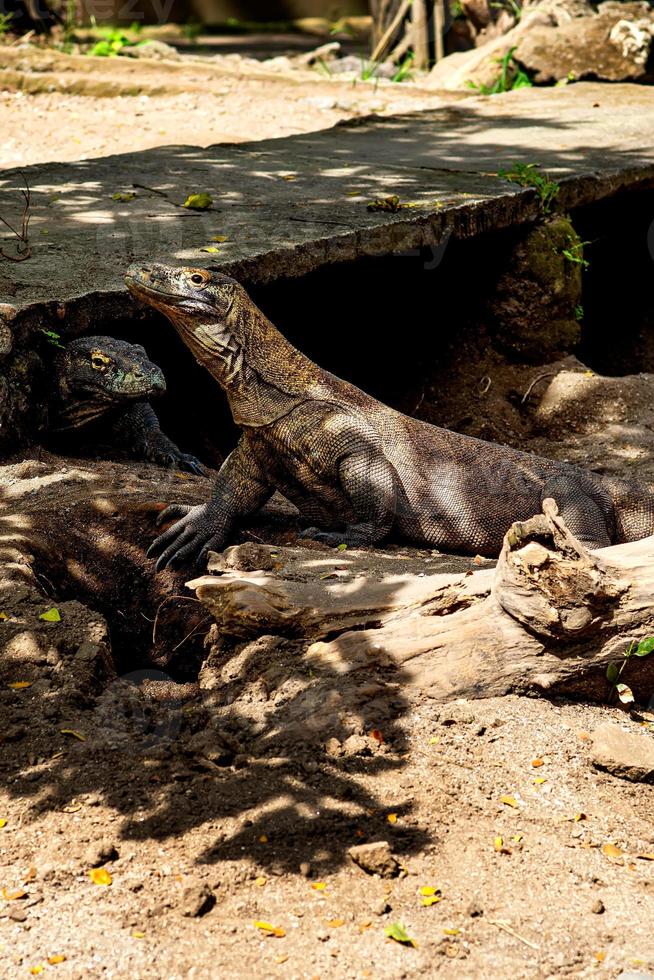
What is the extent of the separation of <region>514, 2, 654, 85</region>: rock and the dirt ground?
10397 mm

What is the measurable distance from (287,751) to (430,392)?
5.41 metres

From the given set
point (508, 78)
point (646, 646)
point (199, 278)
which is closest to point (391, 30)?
point (508, 78)

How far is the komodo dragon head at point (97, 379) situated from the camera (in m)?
6.44

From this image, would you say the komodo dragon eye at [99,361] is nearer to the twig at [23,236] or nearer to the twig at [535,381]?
the twig at [23,236]

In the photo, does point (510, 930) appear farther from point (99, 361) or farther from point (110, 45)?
point (110, 45)

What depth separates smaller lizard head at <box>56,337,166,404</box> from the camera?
6.43 m

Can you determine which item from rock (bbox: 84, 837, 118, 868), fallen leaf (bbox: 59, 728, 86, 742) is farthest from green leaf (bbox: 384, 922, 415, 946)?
fallen leaf (bbox: 59, 728, 86, 742)

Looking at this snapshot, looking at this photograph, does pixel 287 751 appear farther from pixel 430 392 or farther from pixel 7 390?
pixel 430 392

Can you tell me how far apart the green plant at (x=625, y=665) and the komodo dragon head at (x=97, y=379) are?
339cm

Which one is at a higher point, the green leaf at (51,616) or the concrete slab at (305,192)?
the concrete slab at (305,192)

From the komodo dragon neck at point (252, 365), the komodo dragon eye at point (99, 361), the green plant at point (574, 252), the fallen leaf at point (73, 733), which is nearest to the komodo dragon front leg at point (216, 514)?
the komodo dragon neck at point (252, 365)

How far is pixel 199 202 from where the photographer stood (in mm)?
8094

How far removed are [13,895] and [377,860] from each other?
1.08m

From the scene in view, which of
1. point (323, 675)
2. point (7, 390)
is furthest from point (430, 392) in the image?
point (323, 675)
